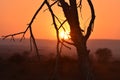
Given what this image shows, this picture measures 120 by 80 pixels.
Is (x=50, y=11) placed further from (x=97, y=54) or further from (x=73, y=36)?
(x=97, y=54)

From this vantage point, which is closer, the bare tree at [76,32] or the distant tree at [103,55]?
the bare tree at [76,32]

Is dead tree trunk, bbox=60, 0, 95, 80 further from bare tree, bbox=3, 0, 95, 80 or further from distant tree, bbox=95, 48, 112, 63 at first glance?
A: distant tree, bbox=95, 48, 112, 63

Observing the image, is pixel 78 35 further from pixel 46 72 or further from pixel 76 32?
pixel 46 72

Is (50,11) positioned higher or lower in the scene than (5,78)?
higher

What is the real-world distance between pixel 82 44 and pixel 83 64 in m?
0.19

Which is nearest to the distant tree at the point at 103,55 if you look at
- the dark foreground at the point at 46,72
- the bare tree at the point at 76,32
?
the dark foreground at the point at 46,72

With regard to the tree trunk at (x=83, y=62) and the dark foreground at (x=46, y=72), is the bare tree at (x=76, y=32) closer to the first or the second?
the tree trunk at (x=83, y=62)

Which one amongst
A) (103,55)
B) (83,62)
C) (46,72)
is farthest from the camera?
(103,55)

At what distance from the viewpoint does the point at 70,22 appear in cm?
470

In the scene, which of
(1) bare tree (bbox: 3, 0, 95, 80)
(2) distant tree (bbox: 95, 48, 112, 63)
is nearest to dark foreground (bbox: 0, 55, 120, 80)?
(2) distant tree (bbox: 95, 48, 112, 63)

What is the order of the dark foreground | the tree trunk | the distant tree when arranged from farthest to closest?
the distant tree → the dark foreground → the tree trunk

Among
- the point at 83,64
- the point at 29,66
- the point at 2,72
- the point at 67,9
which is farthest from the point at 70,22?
the point at 29,66

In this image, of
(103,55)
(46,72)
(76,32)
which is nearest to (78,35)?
(76,32)

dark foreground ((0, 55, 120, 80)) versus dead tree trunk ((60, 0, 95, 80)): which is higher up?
dead tree trunk ((60, 0, 95, 80))
